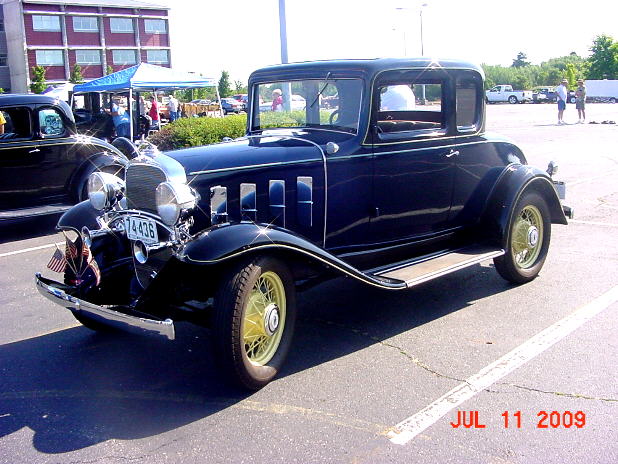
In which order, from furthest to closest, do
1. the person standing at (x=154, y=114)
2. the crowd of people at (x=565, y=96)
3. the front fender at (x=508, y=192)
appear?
the crowd of people at (x=565, y=96)
the person standing at (x=154, y=114)
the front fender at (x=508, y=192)

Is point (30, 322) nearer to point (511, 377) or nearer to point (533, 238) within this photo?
point (511, 377)

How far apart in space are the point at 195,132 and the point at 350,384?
1120 cm

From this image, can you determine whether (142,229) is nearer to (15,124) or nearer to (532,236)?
(532,236)

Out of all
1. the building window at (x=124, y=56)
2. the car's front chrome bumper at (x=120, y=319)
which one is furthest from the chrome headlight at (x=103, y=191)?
the building window at (x=124, y=56)

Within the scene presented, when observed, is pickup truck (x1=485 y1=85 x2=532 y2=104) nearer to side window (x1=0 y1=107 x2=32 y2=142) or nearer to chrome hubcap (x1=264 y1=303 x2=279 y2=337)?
side window (x1=0 y1=107 x2=32 y2=142)

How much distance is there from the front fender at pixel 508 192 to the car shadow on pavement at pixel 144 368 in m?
0.58

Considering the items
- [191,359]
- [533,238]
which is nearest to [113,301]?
[191,359]

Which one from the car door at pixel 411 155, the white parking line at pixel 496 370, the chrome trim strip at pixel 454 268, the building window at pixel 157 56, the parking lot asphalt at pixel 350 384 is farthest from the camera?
the building window at pixel 157 56

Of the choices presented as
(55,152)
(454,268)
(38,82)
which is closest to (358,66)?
(454,268)

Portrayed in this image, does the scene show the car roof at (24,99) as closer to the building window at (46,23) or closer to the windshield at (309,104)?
the windshield at (309,104)

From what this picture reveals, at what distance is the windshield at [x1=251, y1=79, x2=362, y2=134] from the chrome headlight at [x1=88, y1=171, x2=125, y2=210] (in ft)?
4.90

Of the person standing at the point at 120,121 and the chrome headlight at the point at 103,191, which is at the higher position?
the person standing at the point at 120,121

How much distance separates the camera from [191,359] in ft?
14.8

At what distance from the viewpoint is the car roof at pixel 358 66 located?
5074 mm
